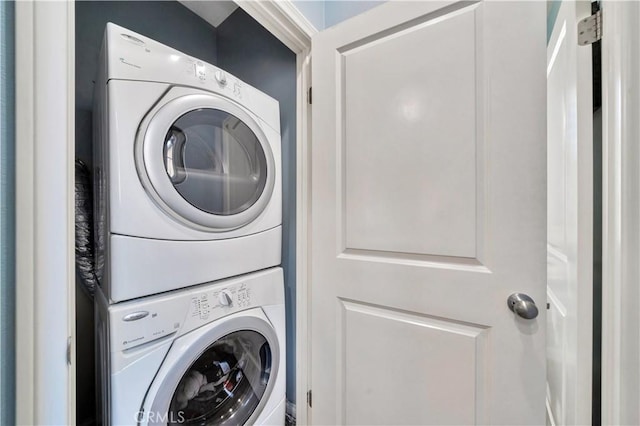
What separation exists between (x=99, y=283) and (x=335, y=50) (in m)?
1.25

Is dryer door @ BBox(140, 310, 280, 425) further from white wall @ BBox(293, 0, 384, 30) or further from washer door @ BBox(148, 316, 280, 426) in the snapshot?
white wall @ BBox(293, 0, 384, 30)

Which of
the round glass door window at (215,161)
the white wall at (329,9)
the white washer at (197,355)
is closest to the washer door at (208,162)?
the round glass door window at (215,161)

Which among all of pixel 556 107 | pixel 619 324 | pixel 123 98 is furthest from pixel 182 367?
pixel 556 107

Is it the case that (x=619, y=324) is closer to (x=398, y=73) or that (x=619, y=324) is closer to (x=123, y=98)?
(x=398, y=73)

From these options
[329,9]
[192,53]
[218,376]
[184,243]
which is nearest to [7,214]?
[184,243]

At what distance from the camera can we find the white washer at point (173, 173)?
2.36ft

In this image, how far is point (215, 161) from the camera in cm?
99

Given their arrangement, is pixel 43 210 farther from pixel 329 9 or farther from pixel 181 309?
pixel 329 9

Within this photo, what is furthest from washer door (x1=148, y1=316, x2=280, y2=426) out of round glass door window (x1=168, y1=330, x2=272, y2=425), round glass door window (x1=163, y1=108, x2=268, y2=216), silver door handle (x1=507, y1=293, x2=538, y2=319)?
silver door handle (x1=507, y1=293, x2=538, y2=319)

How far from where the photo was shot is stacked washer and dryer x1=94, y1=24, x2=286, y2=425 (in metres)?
0.71

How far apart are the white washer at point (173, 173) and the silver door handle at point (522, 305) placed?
89cm

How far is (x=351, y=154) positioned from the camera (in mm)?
1000

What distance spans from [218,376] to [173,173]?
2.64ft

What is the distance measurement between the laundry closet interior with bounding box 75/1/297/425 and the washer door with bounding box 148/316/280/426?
245 millimetres
